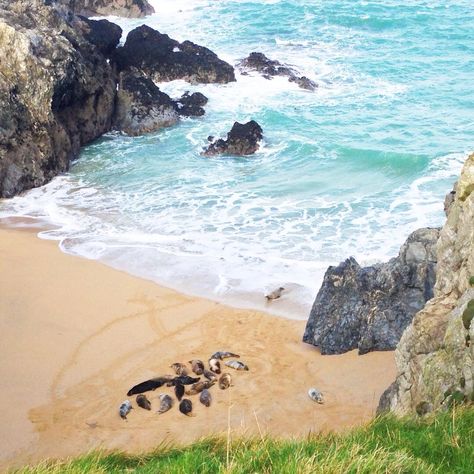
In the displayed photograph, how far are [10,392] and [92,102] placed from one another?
1670 centimetres

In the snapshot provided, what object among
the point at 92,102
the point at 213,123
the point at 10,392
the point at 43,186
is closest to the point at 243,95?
the point at 213,123

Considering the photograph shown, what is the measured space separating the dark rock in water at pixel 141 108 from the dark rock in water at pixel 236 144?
3.47 metres

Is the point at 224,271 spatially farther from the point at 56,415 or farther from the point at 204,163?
the point at 204,163

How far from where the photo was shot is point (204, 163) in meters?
25.4

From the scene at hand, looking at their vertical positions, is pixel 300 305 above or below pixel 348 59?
below

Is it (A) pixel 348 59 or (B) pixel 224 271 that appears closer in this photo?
(B) pixel 224 271

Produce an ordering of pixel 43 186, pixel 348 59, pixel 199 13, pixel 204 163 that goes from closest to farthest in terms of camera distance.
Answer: pixel 43 186 → pixel 204 163 → pixel 348 59 → pixel 199 13

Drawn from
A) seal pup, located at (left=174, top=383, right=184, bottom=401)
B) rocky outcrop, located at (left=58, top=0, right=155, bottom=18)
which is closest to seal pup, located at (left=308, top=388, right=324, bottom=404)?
seal pup, located at (left=174, top=383, right=184, bottom=401)

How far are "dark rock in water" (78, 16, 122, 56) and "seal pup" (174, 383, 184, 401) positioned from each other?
71.0ft

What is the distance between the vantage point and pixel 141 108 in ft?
94.3

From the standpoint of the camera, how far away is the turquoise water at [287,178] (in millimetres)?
17859

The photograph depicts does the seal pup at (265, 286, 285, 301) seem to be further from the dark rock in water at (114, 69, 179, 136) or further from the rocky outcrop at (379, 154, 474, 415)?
the dark rock in water at (114, 69, 179, 136)

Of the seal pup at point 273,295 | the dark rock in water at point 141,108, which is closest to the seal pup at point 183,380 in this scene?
the seal pup at point 273,295

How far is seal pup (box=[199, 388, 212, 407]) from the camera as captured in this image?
39.6 ft
